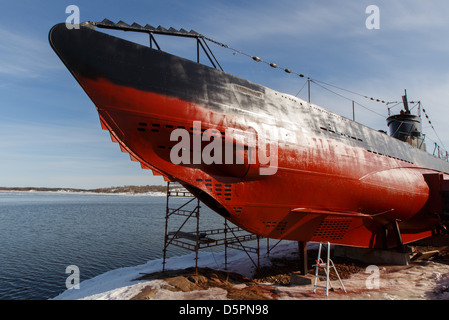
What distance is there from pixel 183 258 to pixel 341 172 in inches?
522

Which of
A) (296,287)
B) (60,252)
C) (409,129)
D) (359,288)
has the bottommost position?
(60,252)

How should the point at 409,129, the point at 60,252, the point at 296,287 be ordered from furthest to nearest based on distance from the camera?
the point at 60,252, the point at 409,129, the point at 296,287

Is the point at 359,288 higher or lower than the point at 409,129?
lower

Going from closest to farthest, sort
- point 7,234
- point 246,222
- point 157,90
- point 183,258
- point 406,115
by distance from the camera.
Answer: point 157,90
point 246,222
point 183,258
point 406,115
point 7,234

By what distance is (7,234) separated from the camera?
104ft

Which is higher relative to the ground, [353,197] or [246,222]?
[353,197]

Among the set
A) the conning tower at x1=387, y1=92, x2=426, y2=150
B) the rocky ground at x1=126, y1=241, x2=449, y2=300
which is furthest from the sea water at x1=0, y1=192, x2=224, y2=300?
the conning tower at x1=387, y1=92, x2=426, y2=150

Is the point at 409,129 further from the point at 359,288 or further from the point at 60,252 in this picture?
the point at 60,252

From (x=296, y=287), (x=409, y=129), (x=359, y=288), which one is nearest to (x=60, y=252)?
(x=296, y=287)

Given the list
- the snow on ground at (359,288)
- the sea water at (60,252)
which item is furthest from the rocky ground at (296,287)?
the sea water at (60,252)

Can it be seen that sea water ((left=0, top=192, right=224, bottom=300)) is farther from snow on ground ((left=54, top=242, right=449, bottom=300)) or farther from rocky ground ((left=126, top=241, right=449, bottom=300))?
rocky ground ((left=126, top=241, right=449, bottom=300))

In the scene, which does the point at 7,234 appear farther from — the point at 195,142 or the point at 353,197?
the point at 353,197

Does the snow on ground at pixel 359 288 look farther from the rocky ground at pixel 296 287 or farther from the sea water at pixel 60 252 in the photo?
the sea water at pixel 60 252
